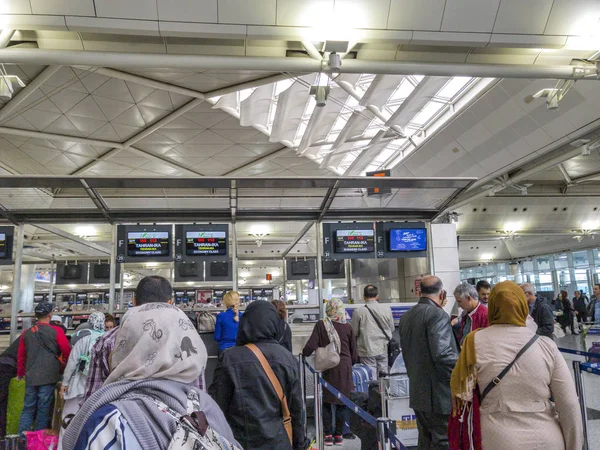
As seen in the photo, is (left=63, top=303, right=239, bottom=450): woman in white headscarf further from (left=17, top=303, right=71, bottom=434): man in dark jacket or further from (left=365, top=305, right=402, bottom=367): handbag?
(left=365, top=305, right=402, bottom=367): handbag

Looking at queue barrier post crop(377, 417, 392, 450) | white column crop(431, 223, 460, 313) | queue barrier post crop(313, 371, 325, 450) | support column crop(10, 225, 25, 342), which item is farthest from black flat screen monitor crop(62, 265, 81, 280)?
queue barrier post crop(377, 417, 392, 450)

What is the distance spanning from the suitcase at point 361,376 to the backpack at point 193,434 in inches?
233

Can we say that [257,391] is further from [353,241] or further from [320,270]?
[353,241]

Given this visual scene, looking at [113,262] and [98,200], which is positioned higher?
[98,200]

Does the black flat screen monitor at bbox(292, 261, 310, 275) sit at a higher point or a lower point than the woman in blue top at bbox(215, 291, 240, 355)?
higher

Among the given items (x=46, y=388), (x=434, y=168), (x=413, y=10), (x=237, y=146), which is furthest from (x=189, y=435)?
(x=237, y=146)

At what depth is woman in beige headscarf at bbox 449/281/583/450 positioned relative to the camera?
279cm

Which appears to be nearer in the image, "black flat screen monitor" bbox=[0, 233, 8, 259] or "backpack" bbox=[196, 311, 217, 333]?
"backpack" bbox=[196, 311, 217, 333]

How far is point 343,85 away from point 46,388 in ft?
38.5

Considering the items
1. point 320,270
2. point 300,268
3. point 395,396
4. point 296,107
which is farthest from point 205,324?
point 296,107

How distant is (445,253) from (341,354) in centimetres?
461

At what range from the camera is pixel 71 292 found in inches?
904

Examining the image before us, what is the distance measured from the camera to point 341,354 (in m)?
6.55

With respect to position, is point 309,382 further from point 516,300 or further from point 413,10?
point 413,10
